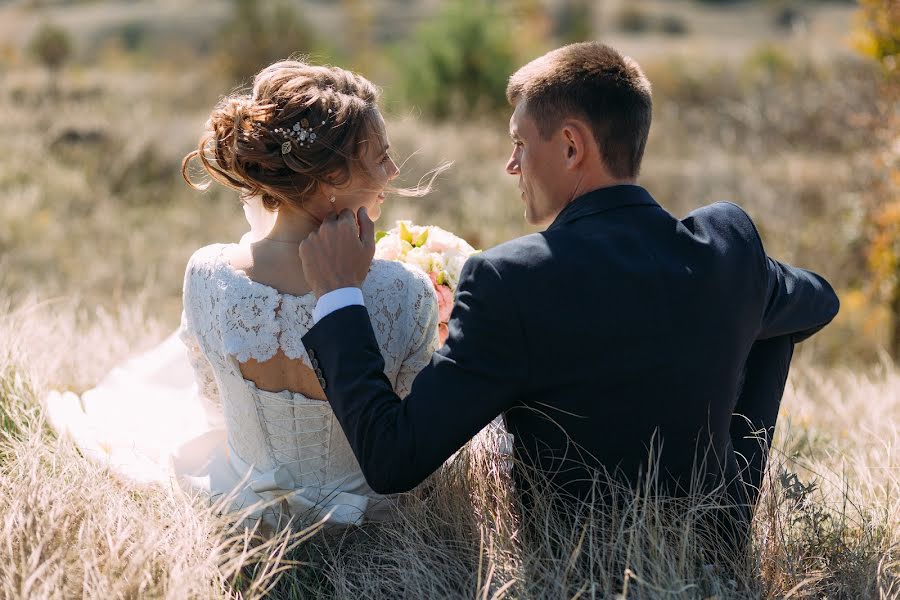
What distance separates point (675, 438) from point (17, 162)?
1052 cm

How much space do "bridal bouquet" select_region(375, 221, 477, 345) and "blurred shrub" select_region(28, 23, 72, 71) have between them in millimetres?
17445

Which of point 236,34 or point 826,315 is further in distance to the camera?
point 236,34

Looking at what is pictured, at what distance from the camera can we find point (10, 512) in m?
A: 2.29

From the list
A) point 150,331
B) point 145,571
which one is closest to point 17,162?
point 150,331

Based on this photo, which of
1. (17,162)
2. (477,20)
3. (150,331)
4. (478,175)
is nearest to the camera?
(150,331)

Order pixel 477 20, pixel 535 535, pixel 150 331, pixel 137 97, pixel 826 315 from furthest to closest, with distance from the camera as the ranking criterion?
pixel 137 97 < pixel 477 20 < pixel 150 331 < pixel 826 315 < pixel 535 535

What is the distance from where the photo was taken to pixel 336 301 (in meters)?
2.29

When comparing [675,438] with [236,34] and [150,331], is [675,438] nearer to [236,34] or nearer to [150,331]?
[150,331]

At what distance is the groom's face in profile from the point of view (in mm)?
2408

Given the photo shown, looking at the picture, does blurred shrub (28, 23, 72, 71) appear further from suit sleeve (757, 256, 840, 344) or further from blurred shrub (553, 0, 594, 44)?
suit sleeve (757, 256, 840, 344)

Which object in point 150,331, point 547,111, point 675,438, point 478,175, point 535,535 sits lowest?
point 478,175

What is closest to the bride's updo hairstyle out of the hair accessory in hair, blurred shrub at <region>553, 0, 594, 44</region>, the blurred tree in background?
the hair accessory in hair

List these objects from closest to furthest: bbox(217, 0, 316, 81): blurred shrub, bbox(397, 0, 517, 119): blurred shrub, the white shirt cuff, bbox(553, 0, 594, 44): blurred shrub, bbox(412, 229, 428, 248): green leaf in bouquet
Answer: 1. the white shirt cuff
2. bbox(412, 229, 428, 248): green leaf in bouquet
3. bbox(397, 0, 517, 119): blurred shrub
4. bbox(217, 0, 316, 81): blurred shrub
5. bbox(553, 0, 594, 44): blurred shrub

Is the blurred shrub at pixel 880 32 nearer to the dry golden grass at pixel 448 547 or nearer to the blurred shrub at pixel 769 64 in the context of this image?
the dry golden grass at pixel 448 547
